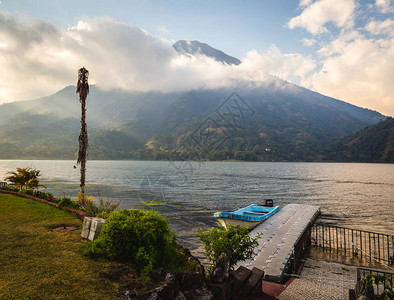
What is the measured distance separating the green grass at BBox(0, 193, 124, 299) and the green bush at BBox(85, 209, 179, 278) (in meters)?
0.41

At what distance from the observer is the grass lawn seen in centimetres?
543

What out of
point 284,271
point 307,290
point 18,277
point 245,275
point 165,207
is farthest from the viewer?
point 165,207

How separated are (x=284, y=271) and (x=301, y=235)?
7.13 m

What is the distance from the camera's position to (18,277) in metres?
5.92

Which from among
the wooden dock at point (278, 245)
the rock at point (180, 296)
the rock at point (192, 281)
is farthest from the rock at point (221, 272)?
the wooden dock at point (278, 245)

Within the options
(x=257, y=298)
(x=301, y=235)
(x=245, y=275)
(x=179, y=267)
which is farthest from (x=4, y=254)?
(x=301, y=235)

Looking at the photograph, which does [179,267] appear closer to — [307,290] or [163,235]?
[163,235]

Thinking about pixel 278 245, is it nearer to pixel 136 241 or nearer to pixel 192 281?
pixel 192 281

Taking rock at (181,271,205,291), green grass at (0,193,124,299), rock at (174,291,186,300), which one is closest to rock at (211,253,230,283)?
rock at (181,271,205,291)

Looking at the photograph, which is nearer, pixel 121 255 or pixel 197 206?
pixel 121 255

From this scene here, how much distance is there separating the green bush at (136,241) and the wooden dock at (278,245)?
226 inches

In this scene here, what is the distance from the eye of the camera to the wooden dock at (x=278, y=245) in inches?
446

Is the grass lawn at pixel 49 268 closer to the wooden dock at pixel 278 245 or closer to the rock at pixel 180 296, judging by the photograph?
the rock at pixel 180 296

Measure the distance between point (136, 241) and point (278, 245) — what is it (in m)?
10.9
